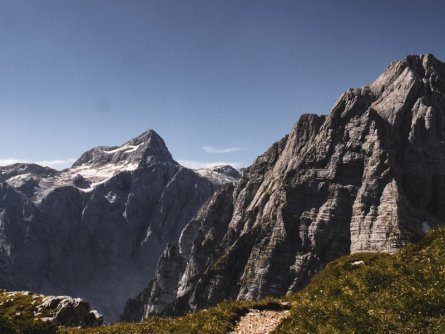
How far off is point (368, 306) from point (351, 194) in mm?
144728

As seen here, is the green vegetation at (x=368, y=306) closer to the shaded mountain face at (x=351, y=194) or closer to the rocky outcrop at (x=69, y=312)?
the rocky outcrop at (x=69, y=312)

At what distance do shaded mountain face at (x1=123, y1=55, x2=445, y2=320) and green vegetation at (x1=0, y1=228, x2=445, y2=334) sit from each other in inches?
4455

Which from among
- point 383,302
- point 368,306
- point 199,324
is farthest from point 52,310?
point 383,302

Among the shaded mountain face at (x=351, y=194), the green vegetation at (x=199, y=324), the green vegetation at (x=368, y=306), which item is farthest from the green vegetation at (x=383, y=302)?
the shaded mountain face at (x=351, y=194)

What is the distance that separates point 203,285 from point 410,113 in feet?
389

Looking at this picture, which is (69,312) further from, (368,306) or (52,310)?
(368,306)

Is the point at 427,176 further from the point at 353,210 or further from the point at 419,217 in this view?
the point at 353,210

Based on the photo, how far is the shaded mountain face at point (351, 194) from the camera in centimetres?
14800

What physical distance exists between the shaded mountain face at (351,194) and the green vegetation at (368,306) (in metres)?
113

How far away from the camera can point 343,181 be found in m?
164

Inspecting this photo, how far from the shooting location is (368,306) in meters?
19.9

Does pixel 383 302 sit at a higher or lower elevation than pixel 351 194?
lower

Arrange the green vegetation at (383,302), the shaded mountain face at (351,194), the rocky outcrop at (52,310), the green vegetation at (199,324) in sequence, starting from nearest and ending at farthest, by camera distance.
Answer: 1. the green vegetation at (383,302)
2. the green vegetation at (199,324)
3. the rocky outcrop at (52,310)
4. the shaded mountain face at (351,194)

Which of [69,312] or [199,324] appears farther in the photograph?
[69,312]
